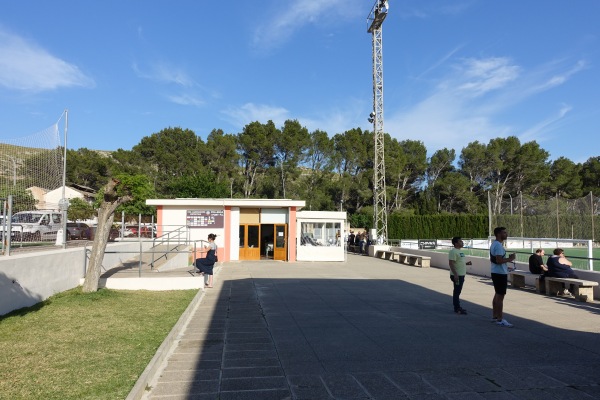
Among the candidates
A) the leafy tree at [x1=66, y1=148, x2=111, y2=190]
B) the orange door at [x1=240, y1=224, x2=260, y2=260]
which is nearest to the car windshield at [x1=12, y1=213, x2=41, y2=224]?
the orange door at [x1=240, y1=224, x2=260, y2=260]

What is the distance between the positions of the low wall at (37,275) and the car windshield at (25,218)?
751 mm

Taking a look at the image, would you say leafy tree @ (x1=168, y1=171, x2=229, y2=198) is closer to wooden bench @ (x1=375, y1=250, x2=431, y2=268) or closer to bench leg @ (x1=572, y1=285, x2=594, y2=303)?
wooden bench @ (x1=375, y1=250, x2=431, y2=268)

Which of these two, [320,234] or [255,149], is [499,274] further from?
[255,149]

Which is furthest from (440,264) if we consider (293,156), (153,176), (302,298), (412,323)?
(153,176)

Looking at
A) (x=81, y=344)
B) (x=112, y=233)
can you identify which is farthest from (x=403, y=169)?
(x=81, y=344)

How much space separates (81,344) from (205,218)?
18.0 m

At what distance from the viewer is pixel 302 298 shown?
1102cm

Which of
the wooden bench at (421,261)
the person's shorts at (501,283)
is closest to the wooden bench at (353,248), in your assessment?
the wooden bench at (421,261)

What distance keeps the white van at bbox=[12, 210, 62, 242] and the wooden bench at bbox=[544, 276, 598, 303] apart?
12.7m

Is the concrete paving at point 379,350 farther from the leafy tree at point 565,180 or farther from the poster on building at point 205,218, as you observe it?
the leafy tree at point 565,180

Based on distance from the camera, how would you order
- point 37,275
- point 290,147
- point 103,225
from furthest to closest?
point 290,147 → point 103,225 → point 37,275

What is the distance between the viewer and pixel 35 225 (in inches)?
415

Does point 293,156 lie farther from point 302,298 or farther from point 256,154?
point 302,298

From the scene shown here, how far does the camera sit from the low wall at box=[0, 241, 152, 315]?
26.7ft
